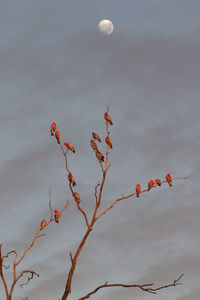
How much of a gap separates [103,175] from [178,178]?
87.7 inches

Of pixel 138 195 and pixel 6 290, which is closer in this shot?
pixel 6 290

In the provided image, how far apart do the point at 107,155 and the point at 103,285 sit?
368 cm

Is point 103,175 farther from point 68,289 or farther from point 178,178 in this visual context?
point 68,289

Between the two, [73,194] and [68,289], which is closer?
[68,289]

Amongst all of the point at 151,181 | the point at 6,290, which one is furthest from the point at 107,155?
the point at 6,290

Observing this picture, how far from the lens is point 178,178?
14977 mm

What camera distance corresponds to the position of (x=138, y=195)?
15039 millimetres

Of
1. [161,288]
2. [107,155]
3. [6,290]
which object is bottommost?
[161,288]

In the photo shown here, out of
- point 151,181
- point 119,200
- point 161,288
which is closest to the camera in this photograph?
point 161,288

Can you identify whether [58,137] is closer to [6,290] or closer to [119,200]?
[119,200]

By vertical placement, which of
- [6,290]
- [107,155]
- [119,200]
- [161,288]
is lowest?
[161,288]

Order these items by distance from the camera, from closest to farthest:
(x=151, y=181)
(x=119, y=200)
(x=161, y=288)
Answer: (x=161, y=288)
(x=119, y=200)
(x=151, y=181)

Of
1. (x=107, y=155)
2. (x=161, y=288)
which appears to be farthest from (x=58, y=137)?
Result: (x=161, y=288)

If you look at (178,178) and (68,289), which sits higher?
(178,178)
